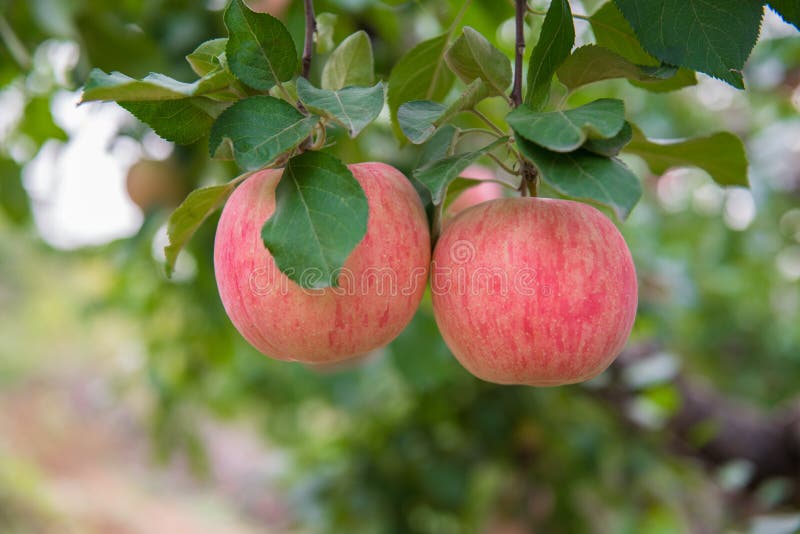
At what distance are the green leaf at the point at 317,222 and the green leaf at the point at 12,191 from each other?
110cm

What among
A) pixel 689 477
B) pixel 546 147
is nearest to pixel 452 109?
pixel 546 147

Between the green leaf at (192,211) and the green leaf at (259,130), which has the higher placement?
the green leaf at (259,130)

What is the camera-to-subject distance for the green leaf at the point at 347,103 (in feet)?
1.51

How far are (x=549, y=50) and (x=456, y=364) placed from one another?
1.26 meters

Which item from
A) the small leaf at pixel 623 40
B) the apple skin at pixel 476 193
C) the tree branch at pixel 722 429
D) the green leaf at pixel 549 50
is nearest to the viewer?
the green leaf at pixel 549 50

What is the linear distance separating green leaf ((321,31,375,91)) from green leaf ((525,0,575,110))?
0.49 feet

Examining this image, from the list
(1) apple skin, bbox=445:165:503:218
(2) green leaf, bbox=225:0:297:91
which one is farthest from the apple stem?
(1) apple skin, bbox=445:165:503:218

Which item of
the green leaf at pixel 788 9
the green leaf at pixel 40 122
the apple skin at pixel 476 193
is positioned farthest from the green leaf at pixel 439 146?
the green leaf at pixel 40 122

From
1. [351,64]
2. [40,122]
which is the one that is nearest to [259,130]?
[351,64]

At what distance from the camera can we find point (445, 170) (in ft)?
1.69

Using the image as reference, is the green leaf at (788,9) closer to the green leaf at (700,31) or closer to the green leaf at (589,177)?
the green leaf at (700,31)

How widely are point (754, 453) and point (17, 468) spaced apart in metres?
4.01

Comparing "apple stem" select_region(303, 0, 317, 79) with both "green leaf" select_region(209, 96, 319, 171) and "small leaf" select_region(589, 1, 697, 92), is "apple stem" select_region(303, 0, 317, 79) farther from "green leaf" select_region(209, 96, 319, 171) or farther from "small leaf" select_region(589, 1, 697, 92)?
"small leaf" select_region(589, 1, 697, 92)

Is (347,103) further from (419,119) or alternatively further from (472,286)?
(472,286)
